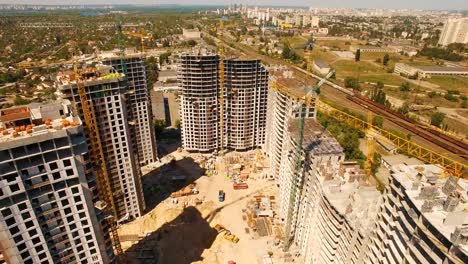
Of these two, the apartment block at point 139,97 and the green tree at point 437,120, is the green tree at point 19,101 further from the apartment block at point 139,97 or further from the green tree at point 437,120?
the green tree at point 437,120

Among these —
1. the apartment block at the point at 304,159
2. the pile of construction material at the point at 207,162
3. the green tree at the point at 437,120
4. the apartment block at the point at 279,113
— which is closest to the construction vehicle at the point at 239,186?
the apartment block at the point at 279,113

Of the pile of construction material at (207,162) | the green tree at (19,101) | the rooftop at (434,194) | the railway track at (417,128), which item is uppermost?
the rooftop at (434,194)

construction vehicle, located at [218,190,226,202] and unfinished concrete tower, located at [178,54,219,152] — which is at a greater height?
unfinished concrete tower, located at [178,54,219,152]

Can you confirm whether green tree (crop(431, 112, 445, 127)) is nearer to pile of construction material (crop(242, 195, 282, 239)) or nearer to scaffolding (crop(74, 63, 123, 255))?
pile of construction material (crop(242, 195, 282, 239))

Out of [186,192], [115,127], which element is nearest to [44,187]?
[115,127]

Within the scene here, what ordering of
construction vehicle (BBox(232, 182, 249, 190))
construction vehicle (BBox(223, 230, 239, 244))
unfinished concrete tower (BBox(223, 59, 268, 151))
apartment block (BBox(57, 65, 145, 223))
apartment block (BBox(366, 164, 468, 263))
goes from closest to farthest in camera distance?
apartment block (BBox(366, 164, 468, 263)) → apartment block (BBox(57, 65, 145, 223)) → construction vehicle (BBox(223, 230, 239, 244)) → construction vehicle (BBox(232, 182, 249, 190)) → unfinished concrete tower (BBox(223, 59, 268, 151))

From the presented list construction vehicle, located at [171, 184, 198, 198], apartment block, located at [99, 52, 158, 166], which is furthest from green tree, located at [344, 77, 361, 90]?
apartment block, located at [99, 52, 158, 166]

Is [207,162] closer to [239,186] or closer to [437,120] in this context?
[239,186]
